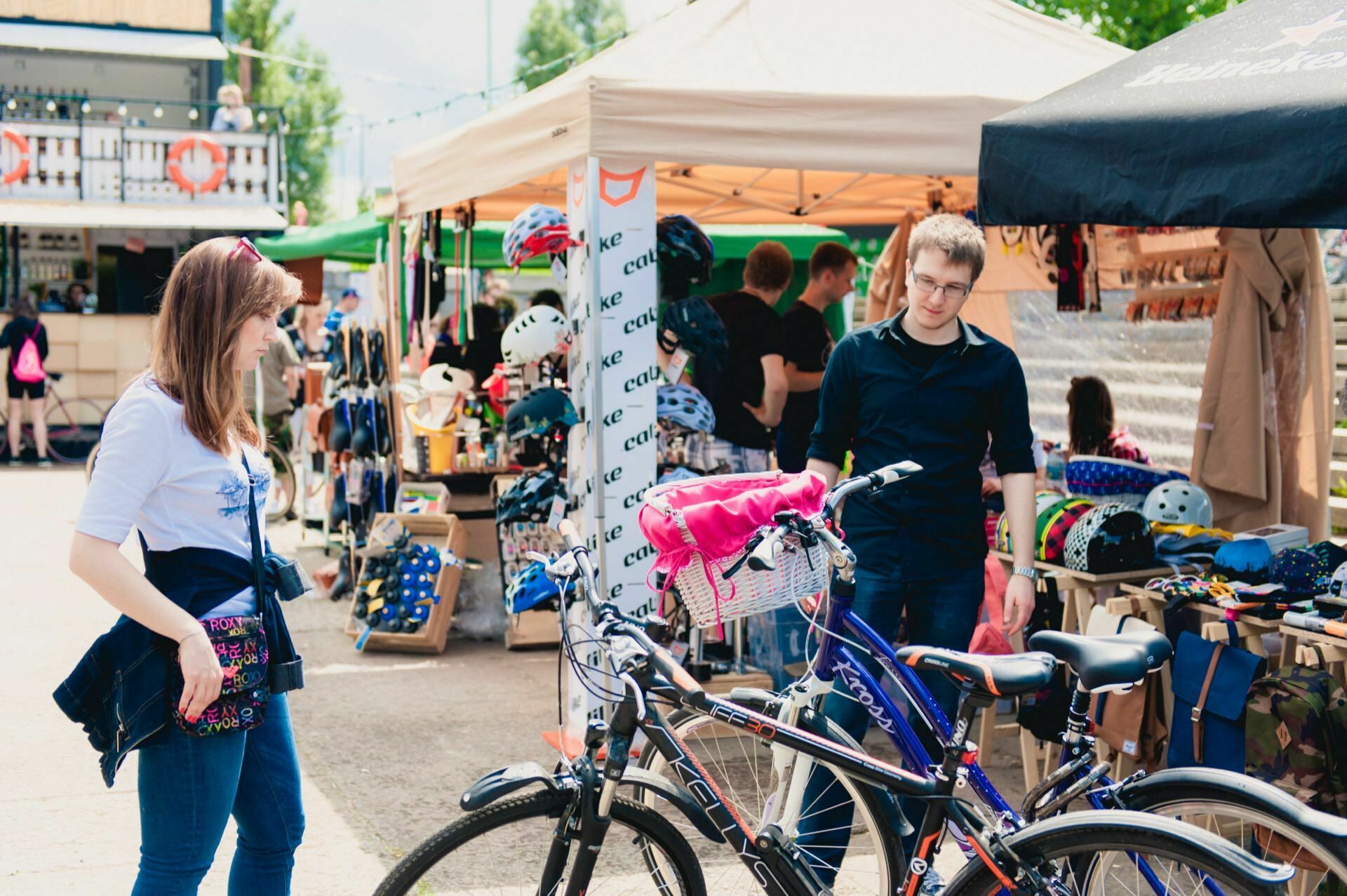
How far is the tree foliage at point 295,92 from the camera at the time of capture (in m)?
43.3

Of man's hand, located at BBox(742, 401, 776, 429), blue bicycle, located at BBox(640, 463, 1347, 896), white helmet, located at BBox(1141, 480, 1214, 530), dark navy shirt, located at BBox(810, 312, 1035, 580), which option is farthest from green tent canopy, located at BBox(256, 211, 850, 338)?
blue bicycle, located at BBox(640, 463, 1347, 896)

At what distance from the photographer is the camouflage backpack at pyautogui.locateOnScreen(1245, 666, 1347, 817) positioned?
363 centimetres

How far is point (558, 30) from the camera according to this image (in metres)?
70.2

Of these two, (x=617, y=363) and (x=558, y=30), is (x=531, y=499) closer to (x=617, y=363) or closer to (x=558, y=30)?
(x=617, y=363)

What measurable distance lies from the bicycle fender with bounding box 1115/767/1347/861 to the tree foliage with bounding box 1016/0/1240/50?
1685 cm

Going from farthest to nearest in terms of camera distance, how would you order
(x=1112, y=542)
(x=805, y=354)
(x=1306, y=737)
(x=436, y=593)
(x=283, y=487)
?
(x=283, y=487)
(x=436, y=593)
(x=805, y=354)
(x=1112, y=542)
(x=1306, y=737)

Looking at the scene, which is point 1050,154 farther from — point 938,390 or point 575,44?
point 575,44

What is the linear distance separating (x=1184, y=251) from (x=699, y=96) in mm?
3495

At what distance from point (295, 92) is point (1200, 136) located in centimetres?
5057

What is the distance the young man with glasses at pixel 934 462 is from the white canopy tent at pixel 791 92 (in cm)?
178

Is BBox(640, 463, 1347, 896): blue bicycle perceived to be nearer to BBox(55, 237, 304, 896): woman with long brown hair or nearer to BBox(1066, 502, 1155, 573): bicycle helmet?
BBox(55, 237, 304, 896): woman with long brown hair

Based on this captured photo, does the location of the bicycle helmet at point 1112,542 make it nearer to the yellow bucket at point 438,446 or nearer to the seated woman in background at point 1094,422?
the seated woman in background at point 1094,422

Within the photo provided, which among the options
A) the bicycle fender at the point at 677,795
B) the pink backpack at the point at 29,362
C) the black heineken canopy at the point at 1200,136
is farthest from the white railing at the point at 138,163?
the bicycle fender at the point at 677,795

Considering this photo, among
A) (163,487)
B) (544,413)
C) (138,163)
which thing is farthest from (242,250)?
(138,163)
